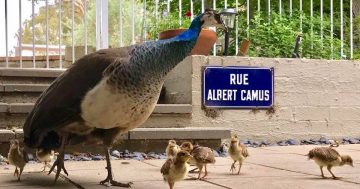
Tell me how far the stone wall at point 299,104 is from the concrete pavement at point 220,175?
139 centimetres

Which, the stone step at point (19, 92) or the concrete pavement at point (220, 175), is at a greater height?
the stone step at point (19, 92)

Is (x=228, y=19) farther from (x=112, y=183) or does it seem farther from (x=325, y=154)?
(x=112, y=183)

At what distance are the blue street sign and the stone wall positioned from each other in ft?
0.25

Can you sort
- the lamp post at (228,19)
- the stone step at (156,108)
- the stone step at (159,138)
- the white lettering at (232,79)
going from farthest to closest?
the lamp post at (228,19) → the white lettering at (232,79) → the stone step at (156,108) → the stone step at (159,138)

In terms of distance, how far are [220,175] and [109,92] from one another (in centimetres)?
124

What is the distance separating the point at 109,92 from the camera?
367cm

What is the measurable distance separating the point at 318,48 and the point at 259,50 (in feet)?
2.86

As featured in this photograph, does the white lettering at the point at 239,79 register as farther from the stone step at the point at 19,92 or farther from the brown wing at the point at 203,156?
the brown wing at the point at 203,156

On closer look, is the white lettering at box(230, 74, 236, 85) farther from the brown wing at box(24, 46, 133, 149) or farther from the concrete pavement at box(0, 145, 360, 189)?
→ the brown wing at box(24, 46, 133, 149)

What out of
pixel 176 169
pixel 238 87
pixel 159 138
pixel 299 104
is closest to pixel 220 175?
pixel 176 169

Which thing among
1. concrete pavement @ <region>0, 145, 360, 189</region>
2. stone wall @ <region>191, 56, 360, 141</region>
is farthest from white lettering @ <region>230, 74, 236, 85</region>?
concrete pavement @ <region>0, 145, 360, 189</region>

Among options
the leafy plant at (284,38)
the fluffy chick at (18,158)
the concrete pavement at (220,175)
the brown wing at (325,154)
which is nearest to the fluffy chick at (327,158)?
the brown wing at (325,154)

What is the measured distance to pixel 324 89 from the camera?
7.77m

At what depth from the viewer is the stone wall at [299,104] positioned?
23.4ft
